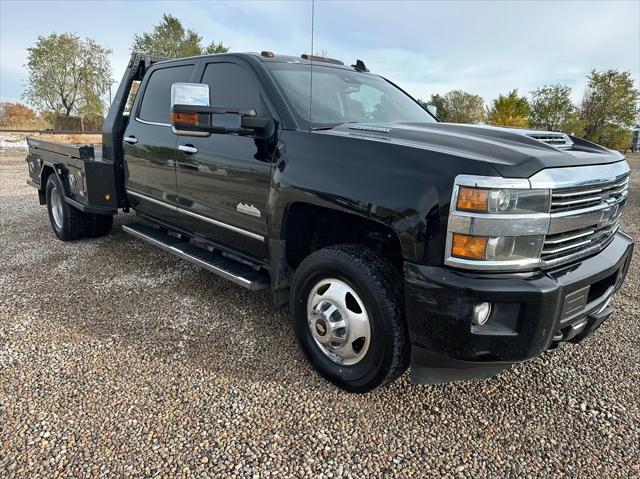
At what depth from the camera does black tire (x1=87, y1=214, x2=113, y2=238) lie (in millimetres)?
5547

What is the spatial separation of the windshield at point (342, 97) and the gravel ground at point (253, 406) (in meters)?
1.58

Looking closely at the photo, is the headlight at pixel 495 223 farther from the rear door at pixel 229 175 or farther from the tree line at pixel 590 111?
the tree line at pixel 590 111

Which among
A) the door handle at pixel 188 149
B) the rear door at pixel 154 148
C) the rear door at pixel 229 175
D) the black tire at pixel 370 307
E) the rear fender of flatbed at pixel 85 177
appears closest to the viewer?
the black tire at pixel 370 307

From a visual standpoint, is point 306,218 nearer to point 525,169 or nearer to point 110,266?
point 525,169

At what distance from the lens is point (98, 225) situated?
5621 mm

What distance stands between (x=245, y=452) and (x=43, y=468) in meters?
0.87

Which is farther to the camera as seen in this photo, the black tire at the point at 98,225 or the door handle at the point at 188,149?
the black tire at the point at 98,225

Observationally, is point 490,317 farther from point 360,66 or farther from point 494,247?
point 360,66

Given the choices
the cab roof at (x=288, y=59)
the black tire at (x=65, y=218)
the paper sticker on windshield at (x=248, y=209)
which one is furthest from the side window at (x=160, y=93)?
the black tire at (x=65, y=218)

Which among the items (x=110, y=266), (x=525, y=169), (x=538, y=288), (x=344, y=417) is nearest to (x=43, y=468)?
(x=344, y=417)

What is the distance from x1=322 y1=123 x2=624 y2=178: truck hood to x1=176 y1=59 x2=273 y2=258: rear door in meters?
0.61

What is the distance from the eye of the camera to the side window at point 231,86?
3.21 metres

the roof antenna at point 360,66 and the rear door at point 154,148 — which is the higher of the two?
the roof antenna at point 360,66

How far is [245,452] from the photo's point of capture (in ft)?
7.02
